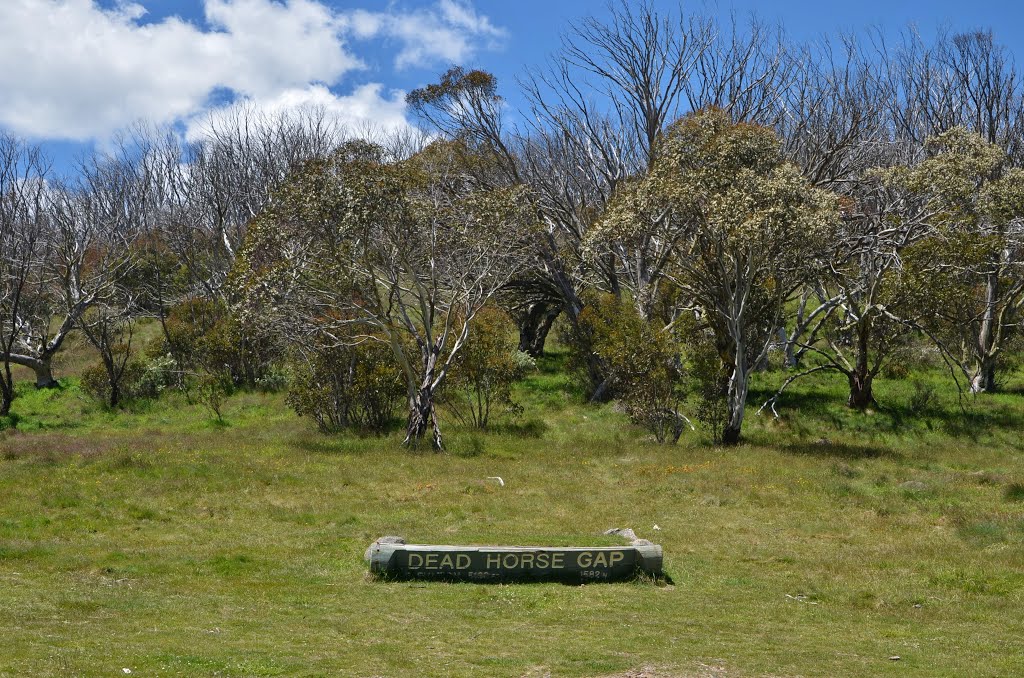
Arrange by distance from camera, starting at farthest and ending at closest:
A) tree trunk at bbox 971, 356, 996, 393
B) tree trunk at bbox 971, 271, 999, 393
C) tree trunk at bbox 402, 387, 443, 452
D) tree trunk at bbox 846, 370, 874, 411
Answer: tree trunk at bbox 971, 356, 996, 393 < tree trunk at bbox 971, 271, 999, 393 < tree trunk at bbox 846, 370, 874, 411 < tree trunk at bbox 402, 387, 443, 452

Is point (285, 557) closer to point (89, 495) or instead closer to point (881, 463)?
point (89, 495)

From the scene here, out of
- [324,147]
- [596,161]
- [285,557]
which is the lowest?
[285,557]

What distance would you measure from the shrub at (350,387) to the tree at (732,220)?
27.7 ft

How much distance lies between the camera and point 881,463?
26.7 m

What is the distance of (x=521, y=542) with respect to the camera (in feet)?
57.2

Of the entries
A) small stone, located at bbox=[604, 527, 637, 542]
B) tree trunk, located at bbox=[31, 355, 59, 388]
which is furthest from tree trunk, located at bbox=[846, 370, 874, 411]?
tree trunk, located at bbox=[31, 355, 59, 388]

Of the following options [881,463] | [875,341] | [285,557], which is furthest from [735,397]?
[285,557]

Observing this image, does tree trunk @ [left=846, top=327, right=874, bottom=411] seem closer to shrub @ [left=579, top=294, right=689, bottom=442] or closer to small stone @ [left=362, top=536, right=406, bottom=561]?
shrub @ [left=579, top=294, right=689, bottom=442]

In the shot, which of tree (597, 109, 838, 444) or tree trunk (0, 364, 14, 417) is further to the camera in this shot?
tree trunk (0, 364, 14, 417)

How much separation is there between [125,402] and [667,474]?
78.7 ft

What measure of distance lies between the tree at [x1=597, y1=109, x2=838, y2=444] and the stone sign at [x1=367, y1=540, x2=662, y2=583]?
14.5 meters

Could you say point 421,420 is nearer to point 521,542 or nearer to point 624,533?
point 521,542

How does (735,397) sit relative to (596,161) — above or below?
below

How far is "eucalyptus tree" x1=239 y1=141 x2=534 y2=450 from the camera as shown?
28.6 meters
